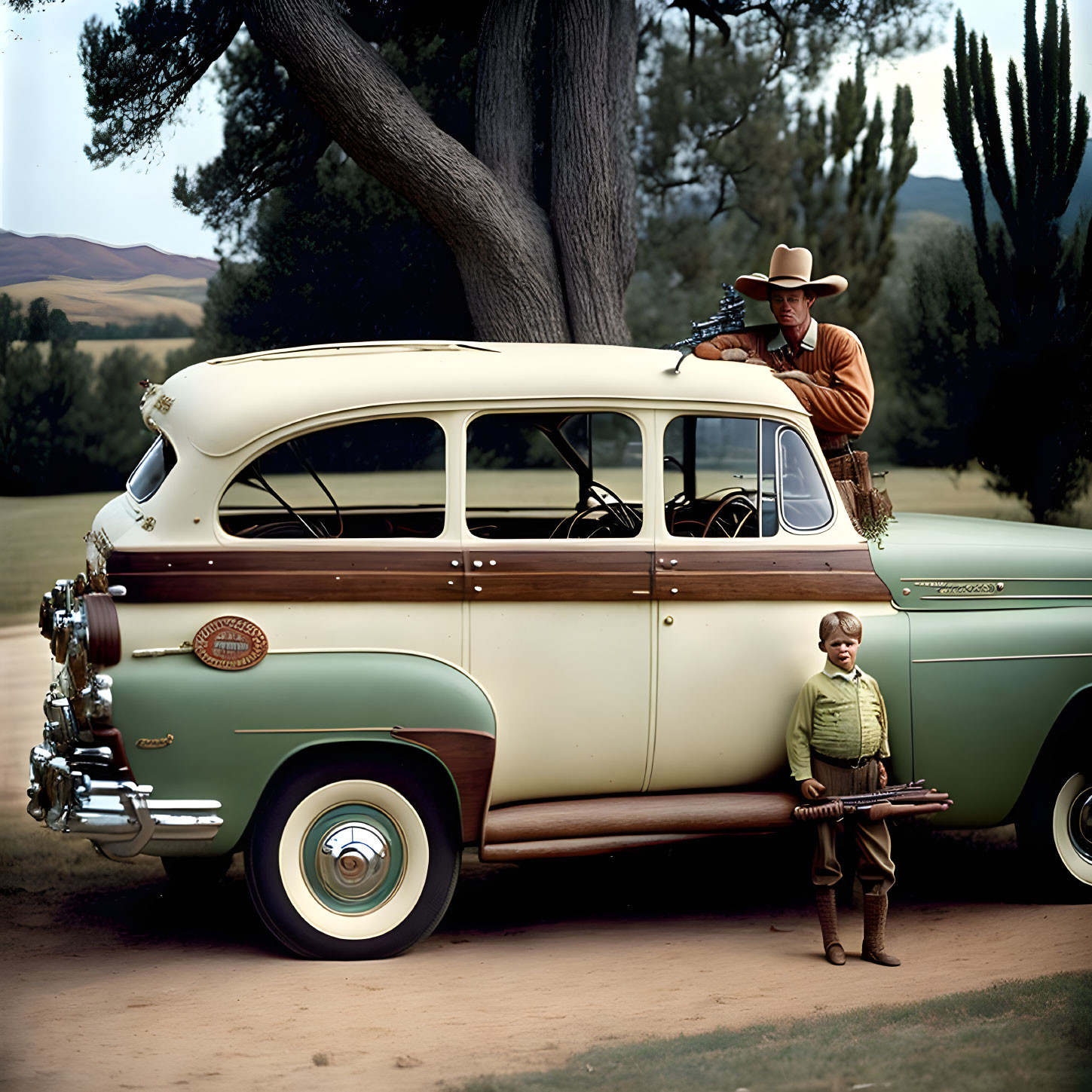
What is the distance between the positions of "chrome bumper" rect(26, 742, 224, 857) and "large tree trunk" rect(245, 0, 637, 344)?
499 cm

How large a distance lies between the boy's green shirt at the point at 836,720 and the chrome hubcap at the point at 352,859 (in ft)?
5.16

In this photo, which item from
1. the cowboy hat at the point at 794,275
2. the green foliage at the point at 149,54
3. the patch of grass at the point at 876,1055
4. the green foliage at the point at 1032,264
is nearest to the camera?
the patch of grass at the point at 876,1055

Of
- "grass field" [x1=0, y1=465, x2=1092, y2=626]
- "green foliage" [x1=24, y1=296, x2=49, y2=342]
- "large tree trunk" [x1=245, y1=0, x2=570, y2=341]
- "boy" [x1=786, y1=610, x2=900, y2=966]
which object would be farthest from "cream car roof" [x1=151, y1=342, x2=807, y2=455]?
"green foliage" [x1=24, y1=296, x2=49, y2=342]

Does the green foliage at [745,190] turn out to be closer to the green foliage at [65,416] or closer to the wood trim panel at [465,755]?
the green foliage at [65,416]

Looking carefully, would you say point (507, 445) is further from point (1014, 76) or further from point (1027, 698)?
point (1027, 698)

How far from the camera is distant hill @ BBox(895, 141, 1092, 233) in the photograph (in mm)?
12328

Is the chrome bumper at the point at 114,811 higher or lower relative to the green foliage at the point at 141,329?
lower

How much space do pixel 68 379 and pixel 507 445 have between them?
3.90m

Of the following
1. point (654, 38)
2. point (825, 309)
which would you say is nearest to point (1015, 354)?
point (825, 309)

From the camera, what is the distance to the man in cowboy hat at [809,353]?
568 cm

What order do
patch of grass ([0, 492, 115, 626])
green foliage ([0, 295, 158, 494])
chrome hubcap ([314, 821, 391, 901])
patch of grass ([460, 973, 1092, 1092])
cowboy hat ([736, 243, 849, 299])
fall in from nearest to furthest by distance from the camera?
patch of grass ([460, 973, 1092, 1092]) → chrome hubcap ([314, 821, 391, 901]) → cowboy hat ([736, 243, 849, 299]) → patch of grass ([0, 492, 115, 626]) → green foliage ([0, 295, 158, 494])

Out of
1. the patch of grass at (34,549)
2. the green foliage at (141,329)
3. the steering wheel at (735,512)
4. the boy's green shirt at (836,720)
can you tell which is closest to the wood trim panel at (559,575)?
the steering wheel at (735,512)

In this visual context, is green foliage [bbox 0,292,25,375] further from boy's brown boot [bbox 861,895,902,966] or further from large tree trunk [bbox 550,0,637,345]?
boy's brown boot [bbox 861,895,902,966]

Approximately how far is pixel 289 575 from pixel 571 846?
1.45m
